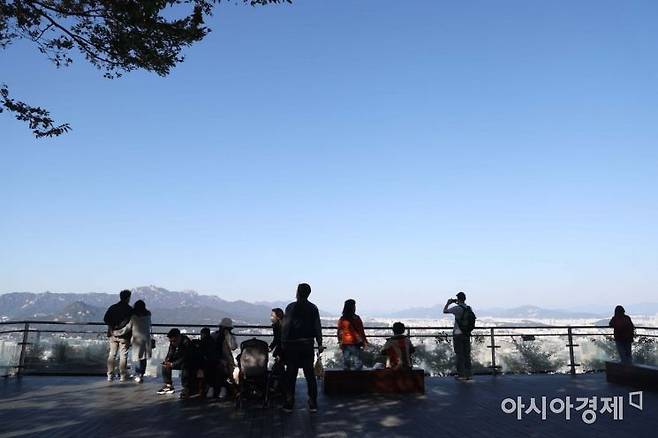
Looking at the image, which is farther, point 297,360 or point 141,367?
point 141,367

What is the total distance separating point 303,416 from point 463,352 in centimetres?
468

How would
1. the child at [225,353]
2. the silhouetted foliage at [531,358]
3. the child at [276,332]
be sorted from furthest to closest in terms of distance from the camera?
the silhouetted foliage at [531,358]
the child at [225,353]
the child at [276,332]

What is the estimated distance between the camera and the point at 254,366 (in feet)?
23.6

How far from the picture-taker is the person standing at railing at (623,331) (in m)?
9.97

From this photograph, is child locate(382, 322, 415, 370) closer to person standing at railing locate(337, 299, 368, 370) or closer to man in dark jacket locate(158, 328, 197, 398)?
person standing at railing locate(337, 299, 368, 370)

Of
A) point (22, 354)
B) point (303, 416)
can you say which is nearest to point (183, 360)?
point (303, 416)

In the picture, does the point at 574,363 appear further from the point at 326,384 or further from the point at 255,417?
the point at 255,417

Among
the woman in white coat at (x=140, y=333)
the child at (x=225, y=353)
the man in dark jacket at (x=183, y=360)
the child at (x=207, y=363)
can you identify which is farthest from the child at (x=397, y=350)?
the woman in white coat at (x=140, y=333)

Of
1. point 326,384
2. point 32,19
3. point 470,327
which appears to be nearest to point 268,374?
point 326,384

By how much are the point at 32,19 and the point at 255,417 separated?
8.20 meters

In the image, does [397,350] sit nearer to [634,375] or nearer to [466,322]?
[466,322]

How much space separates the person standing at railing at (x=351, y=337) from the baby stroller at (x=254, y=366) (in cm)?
158

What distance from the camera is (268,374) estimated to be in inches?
289

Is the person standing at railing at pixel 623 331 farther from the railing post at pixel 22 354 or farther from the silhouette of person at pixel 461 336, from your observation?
the railing post at pixel 22 354
